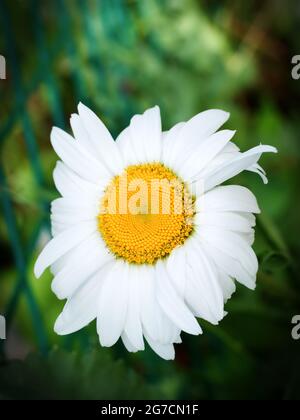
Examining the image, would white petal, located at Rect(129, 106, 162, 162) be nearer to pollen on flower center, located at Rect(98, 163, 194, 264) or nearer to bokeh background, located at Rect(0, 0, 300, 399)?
pollen on flower center, located at Rect(98, 163, 194, 264)

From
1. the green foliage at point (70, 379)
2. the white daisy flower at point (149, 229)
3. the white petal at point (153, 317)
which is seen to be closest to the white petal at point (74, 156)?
the white daisy flower at point (149, 229)

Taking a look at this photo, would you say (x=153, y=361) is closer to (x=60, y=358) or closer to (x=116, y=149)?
(x=60, y=358)

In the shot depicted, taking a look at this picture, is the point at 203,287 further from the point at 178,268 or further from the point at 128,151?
the point at 128,151

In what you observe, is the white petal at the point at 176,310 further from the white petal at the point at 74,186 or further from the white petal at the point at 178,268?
the white petal at the point at 74,186

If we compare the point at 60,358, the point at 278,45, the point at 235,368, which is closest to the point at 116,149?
the point at 60,358

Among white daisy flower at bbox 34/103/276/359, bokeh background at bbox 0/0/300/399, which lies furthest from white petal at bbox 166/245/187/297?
bokeh background at bbox 0/0/300/399
